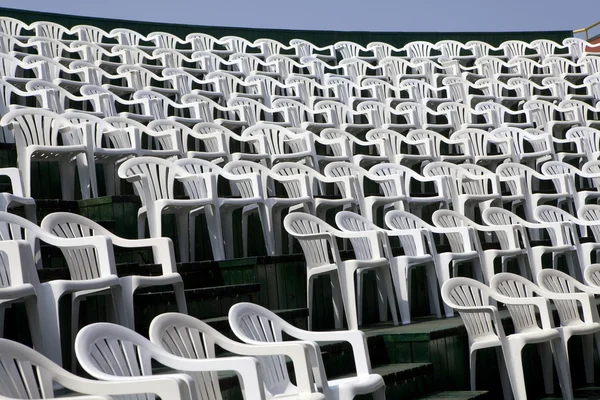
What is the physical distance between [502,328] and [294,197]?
93.9 inches

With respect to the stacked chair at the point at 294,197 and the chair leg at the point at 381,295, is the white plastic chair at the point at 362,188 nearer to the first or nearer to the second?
the stacked chair at the point at 294,197

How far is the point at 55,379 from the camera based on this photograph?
305 centimetres

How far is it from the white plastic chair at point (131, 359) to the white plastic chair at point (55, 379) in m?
0.14

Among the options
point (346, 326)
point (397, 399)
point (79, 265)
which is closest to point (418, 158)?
point (346, 326)

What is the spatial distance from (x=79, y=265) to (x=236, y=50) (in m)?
9.54

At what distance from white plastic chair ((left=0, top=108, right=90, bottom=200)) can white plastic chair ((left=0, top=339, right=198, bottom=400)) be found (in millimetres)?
3332

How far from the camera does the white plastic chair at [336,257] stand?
5875mm

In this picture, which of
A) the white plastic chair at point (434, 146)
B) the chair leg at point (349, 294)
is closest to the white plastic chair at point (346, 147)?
the white plastic chair at point (434, 146)

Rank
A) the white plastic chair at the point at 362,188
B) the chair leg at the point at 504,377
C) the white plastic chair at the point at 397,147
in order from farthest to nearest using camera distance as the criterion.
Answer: the white plastic chair at the point at 397,147 → the white plastic chair at the point at 362,188 → the chair leg at the point at 504,377

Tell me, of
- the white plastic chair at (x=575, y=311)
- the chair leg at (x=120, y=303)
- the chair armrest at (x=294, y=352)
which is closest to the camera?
the chair armrest at (x=294, y=352)

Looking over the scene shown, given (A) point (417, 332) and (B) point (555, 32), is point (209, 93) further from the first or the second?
(B) point (555, 32)

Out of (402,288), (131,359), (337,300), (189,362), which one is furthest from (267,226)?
(189,362)

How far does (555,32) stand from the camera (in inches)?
679

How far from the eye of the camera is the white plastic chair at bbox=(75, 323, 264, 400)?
3303 millimetres
